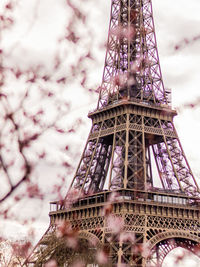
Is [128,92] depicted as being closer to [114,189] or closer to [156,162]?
[156,162]

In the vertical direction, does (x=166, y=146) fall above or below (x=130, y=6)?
below

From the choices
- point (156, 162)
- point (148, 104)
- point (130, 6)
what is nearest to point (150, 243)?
point (156, 162)

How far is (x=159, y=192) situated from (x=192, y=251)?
6.59m

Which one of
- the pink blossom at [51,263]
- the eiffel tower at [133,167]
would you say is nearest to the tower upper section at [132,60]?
the eiffel tower at [133,167]

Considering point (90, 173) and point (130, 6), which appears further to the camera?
point (130, 6)

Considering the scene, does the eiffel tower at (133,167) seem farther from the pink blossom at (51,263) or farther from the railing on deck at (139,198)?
the pink blossom at (51,263)

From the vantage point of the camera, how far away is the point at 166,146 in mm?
50500

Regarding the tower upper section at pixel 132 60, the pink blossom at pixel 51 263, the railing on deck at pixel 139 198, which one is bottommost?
the pink blossom at pixel 51 263

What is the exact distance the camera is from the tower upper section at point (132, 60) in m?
53.4

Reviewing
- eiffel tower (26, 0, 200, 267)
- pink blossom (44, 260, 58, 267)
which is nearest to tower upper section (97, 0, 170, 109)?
eiffel tower (26, 0, 200, 267)

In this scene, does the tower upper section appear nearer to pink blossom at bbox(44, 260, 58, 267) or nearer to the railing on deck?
the railing on deck

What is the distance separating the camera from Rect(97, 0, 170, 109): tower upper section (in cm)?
5344

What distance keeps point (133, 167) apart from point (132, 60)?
12.4 metres

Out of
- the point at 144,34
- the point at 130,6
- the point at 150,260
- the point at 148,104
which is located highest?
the point at 130,6
